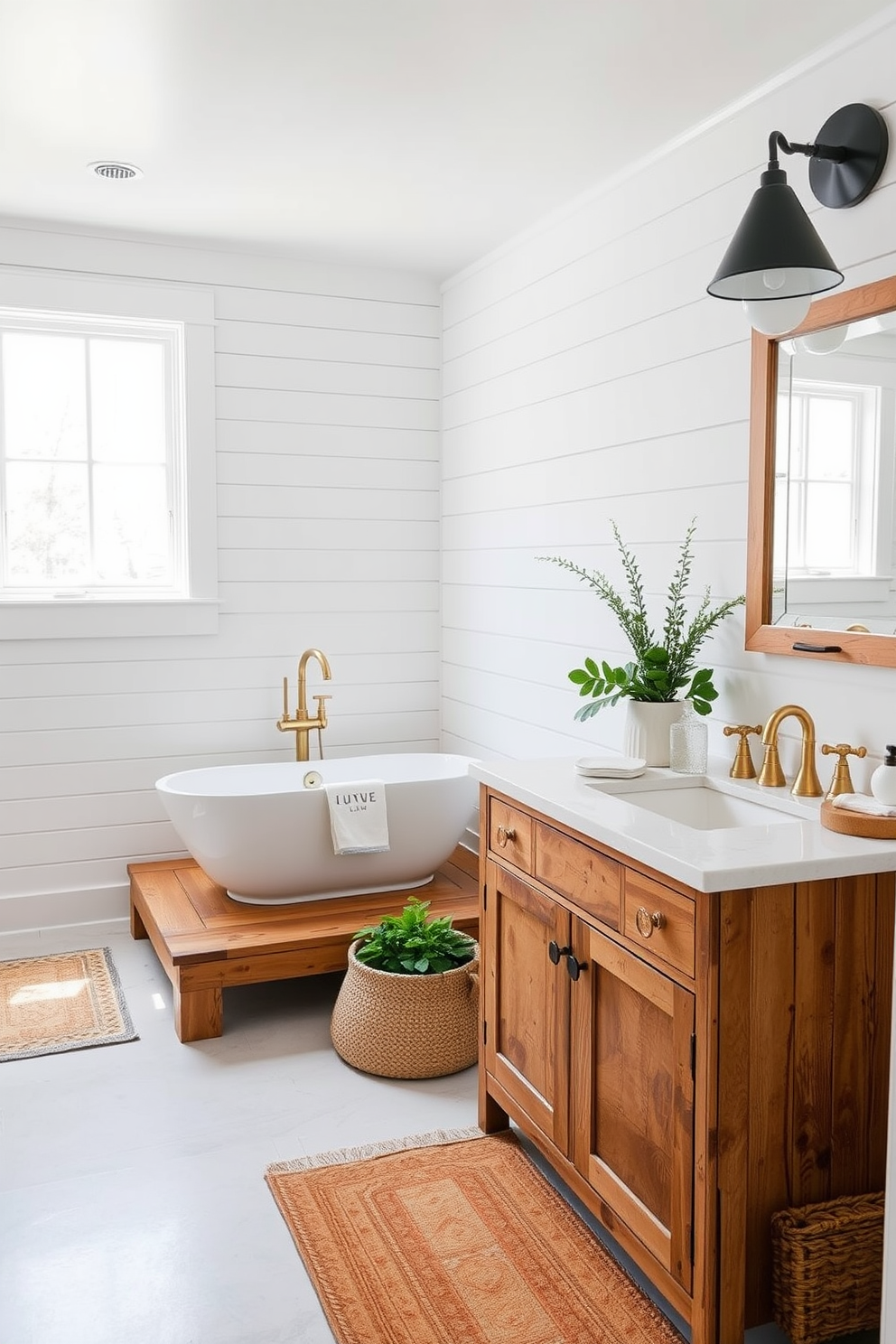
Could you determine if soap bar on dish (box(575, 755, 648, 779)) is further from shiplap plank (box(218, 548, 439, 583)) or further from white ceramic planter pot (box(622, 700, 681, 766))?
shiplap plank (box(218, 548, 439, 583))

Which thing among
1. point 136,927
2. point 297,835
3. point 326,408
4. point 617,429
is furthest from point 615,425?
point 136,927

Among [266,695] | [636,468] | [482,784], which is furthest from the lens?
[266,695]

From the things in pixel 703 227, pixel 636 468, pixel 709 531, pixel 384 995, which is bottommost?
pixel 384 995

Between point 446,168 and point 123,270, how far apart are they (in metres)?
1.39

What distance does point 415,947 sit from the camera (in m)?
3.10

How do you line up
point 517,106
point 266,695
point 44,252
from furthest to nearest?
1. point 266,695
2. point 44,252
3. point 517,106

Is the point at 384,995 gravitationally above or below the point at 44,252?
below

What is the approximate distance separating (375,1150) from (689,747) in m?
1.19

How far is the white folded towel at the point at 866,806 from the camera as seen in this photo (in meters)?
1.98

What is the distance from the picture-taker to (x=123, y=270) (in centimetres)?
403

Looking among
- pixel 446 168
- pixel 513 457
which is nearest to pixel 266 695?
pixel 513 457

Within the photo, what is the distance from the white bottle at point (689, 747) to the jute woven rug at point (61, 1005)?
1.78 metres

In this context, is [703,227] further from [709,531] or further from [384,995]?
[384,995]

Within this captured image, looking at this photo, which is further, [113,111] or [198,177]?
[198,177]
